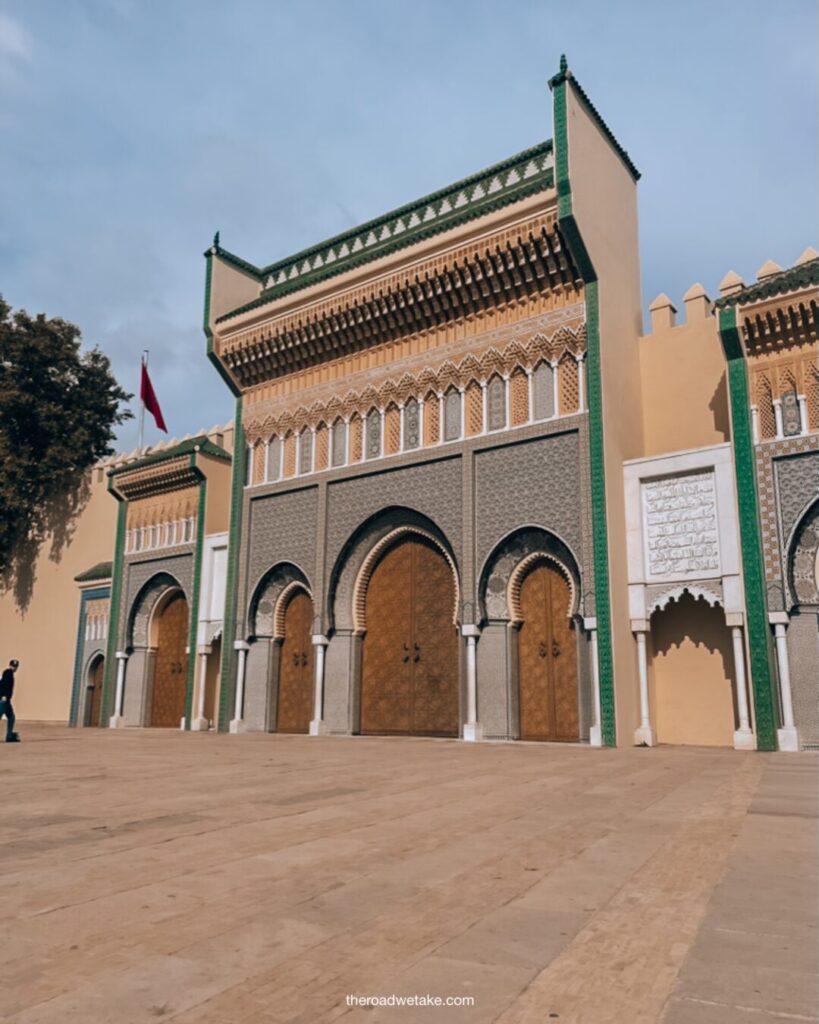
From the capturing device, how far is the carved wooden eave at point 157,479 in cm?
1827

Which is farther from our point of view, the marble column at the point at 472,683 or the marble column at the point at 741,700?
the marble column at the point at 472,683

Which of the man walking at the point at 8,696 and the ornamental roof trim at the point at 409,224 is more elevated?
the ornamental roof trim at the point at 409,224

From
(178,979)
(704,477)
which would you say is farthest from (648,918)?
(704,477)

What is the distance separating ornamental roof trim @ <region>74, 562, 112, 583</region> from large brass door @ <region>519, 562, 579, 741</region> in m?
11.8

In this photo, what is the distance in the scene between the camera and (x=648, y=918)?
2.45 meters

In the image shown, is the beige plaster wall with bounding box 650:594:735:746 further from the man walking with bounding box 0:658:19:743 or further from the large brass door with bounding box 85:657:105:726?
the large brass door with bounding box 85:657:105:726

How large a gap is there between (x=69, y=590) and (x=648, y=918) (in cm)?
2178

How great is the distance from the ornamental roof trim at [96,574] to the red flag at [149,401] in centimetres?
375

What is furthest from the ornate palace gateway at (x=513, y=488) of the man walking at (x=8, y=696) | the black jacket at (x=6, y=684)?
the black jacket at (x=6, y=684)

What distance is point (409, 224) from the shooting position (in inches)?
625

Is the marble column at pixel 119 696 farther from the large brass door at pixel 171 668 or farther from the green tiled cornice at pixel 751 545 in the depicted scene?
the green tiled cornice at pixel 751 545

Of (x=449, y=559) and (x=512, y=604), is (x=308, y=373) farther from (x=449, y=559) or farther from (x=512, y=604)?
(x=512, y=604)

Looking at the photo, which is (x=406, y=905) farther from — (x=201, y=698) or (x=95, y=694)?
(x=95, y=694)

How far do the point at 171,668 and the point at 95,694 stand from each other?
10.6ft
